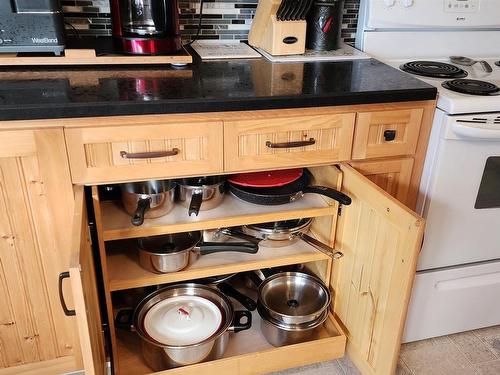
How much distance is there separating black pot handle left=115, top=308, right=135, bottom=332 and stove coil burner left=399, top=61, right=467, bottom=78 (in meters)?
1.26

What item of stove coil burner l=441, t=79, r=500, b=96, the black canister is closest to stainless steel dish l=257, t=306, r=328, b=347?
stove coil burner l=441, t=79, r=500, b=96

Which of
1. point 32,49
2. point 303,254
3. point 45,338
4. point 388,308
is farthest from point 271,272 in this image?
point 32,49

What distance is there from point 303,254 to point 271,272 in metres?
0.28

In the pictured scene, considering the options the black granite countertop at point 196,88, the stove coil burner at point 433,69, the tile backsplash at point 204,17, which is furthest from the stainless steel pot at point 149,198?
the stove coil burner at point 433,69

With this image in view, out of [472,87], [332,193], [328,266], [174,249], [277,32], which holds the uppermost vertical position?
[277,32]

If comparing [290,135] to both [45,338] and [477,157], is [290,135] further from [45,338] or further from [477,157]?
[45,338]

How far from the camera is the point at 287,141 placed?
4.55 feet

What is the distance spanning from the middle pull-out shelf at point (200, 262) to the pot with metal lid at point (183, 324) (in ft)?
0.47

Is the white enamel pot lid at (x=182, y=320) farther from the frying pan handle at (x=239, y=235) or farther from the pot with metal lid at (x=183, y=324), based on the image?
the frying pan handle at (x=239, y=235)

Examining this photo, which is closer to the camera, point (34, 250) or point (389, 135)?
point (34, 250)

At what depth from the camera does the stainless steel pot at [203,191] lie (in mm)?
1469

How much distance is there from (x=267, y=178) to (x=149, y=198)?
15.6 inches

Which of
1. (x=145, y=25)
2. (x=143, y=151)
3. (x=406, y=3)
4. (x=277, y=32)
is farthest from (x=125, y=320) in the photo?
(x=406, y=3)

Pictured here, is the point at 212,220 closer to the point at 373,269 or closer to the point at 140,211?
the point at 140,211
